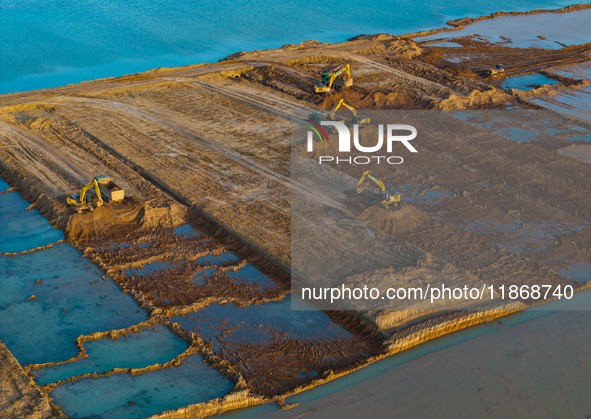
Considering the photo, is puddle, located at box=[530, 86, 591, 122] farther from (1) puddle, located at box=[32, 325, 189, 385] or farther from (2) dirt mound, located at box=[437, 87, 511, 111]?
(1) puddle, located at box=[32, 325, 189, 385]

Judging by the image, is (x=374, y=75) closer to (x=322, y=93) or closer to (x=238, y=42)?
(x=322, y=93)

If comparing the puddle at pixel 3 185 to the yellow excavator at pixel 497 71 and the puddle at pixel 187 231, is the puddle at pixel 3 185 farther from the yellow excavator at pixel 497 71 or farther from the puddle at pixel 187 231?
Answer: the yellow excavator at pixel 497 71

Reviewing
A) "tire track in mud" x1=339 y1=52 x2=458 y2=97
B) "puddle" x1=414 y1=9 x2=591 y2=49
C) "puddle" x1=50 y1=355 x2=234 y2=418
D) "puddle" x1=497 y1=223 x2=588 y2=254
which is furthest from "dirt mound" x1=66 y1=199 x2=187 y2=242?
"puddle" x1=414 y1=9 x2=591 y2=49

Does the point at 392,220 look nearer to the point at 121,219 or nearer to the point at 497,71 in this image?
the point at 121,219

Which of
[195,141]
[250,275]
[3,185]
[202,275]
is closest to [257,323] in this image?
[250,275]

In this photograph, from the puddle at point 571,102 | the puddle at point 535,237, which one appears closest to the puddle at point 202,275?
the puddle at point 535,237

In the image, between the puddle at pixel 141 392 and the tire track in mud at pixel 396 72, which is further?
the tire track in mud at pixel 396 72

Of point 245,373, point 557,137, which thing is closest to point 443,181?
point 557,137
